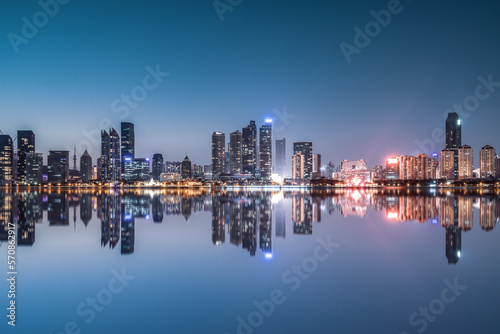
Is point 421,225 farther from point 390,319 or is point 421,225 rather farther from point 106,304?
point 106,304

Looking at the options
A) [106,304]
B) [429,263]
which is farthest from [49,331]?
[429,263]

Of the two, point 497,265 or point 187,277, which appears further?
point 497,265

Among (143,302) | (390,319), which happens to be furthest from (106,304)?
(390,319)

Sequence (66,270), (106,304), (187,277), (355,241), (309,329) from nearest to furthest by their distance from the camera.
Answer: (309,329) → (106,304) → (187,277) → (66,270) → (355,241)

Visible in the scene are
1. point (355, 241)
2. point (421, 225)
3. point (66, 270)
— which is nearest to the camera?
point (66, 270)

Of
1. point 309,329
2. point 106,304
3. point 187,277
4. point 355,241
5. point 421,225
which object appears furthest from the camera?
point 421,225

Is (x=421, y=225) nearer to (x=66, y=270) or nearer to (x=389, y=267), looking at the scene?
A: (x=389, y=267)

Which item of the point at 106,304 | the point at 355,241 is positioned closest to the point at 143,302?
the point at 106,304

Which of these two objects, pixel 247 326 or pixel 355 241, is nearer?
pixel 247 326

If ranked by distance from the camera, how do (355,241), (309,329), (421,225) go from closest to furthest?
(309,329)
(355,241)
(421,225)
